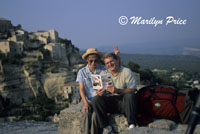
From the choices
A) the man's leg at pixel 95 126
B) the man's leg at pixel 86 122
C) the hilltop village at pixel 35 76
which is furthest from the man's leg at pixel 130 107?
the hilltop village at pixel 35 76

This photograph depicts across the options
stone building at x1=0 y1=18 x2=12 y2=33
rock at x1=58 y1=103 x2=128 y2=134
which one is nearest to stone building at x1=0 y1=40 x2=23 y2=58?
stone building at x1=0 y1=18 x2=12 y2=33

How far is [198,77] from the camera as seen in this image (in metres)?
34.9

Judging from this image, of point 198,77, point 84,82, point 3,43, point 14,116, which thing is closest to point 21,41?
point 3,43

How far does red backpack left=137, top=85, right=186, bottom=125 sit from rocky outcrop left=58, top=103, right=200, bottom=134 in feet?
0.37

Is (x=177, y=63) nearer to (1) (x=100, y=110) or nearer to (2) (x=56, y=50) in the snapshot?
(2) (x=56, y=50)

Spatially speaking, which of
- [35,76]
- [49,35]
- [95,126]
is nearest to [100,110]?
[95,126]

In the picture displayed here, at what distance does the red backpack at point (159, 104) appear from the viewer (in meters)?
2.88

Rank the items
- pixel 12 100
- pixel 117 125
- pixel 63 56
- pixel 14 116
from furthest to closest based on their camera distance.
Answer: pixel 63 56, pixel 12 100, pixel 14 116, pixel 117 125

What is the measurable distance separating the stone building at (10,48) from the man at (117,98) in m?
35.9

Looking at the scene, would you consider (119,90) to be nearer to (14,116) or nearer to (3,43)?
(14,116)

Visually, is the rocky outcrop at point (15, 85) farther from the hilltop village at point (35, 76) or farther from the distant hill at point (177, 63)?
the distant hill at point (177, 63)

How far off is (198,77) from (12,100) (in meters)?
30.6

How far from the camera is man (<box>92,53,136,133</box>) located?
2992 mm

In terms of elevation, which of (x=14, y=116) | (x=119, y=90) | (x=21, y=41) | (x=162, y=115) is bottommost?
(x=14, y=116)
